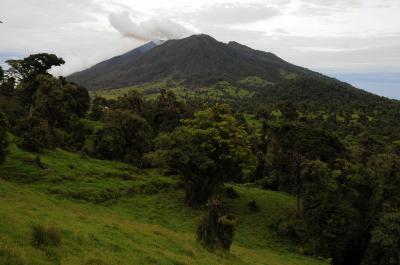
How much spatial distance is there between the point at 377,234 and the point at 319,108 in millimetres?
126052

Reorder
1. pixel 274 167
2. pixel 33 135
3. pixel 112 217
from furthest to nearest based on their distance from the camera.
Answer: pixel 33 135, pixel 274 167, pixel 112 217

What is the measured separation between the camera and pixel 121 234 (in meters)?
26.0

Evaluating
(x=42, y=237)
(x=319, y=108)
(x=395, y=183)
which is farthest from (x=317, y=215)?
(x=319, y=108)

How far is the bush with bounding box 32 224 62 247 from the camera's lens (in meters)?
16.9

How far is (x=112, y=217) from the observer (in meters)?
35.1

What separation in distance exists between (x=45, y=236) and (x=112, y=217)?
59.4ft

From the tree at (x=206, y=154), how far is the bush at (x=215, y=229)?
13.9m

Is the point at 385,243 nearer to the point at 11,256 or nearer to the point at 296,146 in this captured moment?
the point at 296,146

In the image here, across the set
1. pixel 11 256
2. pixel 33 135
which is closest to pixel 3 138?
pixel 33 135

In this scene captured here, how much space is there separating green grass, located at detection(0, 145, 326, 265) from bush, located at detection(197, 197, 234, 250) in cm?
103

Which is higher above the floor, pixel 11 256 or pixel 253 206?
pixel 11 256

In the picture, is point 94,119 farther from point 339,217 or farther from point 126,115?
point 339,217

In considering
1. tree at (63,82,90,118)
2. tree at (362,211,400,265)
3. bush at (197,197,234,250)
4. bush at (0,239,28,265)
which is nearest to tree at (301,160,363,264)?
tree at (362,211,400,265)

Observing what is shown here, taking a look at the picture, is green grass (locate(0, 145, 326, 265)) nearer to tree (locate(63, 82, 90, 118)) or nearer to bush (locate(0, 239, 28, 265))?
bush (locate(0, 239, 28, 265))
